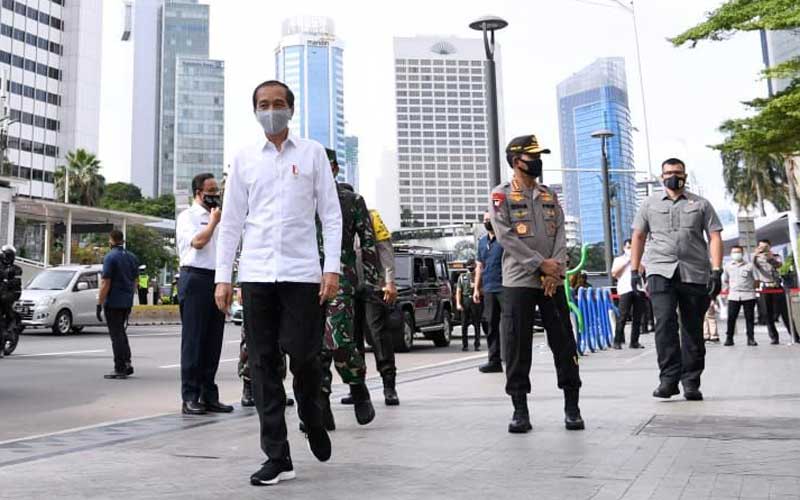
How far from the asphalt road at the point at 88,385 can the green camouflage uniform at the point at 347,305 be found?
1800 mm

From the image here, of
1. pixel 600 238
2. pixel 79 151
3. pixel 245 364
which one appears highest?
pixel 79 151

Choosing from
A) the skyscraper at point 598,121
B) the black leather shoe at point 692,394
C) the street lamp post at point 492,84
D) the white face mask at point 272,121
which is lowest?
the black leather shoe at point 692,394

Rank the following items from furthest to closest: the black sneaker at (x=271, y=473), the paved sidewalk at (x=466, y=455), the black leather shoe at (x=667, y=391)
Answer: the black leather shoe at (x=667, y=391)
the black sneaker at (x=271, y=473)
the paved sidewalk at (x=466, y=455)

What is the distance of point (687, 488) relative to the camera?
11.6 ft

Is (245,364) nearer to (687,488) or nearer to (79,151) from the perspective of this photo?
(687,488)

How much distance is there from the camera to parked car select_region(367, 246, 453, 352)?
1519 cm

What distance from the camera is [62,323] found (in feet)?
67.5

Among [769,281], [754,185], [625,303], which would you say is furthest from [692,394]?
[754,185]

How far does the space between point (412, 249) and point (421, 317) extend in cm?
139

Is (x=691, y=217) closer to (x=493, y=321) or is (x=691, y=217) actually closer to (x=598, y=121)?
(x=493, y=321)

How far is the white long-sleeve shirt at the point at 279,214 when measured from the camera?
13.0ft

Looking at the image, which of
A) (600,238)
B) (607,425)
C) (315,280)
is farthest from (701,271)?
(600,238)

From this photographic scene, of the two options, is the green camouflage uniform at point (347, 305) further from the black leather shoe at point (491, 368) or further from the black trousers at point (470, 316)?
the black trousers at point (470, 316)

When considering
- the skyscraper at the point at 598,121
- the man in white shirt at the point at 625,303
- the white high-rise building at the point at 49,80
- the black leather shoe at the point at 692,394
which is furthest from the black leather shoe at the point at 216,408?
the white high-rise building at the point at 49,80
